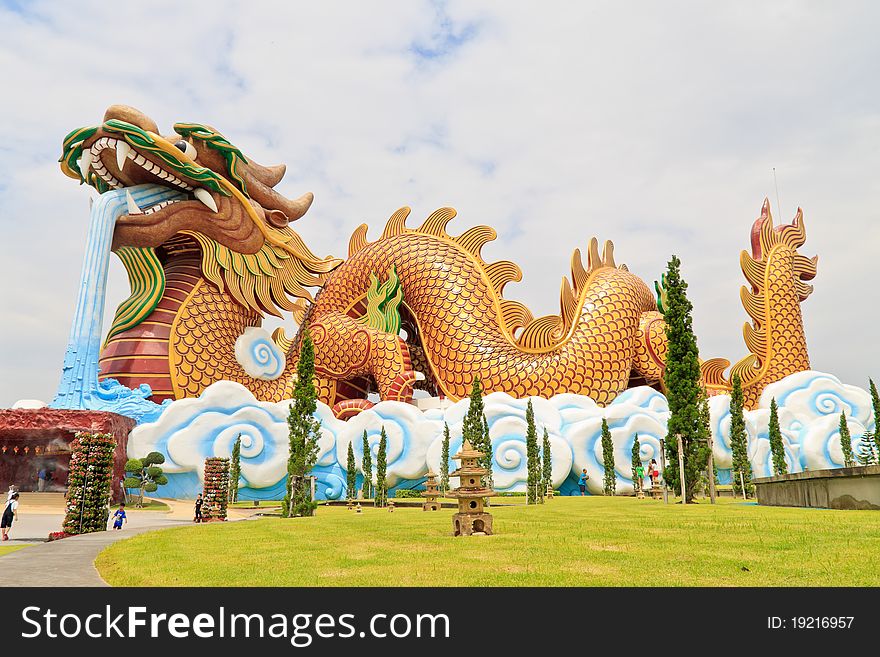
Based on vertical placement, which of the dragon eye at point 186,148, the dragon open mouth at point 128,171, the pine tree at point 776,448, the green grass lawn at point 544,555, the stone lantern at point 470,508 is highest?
the dragon eye at point 186,148

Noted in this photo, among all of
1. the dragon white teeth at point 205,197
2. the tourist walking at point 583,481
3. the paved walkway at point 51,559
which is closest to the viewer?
the paved walkway at point 51,559

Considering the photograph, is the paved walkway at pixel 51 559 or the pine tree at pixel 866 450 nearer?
the paved walkway at pixel 51 559

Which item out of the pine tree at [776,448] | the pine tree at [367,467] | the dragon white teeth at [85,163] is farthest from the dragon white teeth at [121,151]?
the pine tree at [776,448]

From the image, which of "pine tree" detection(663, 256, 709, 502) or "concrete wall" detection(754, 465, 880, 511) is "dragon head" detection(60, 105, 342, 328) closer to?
"pine tree" detection(663, 256, 709, 502)

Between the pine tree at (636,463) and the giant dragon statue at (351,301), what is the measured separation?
3262 millimetres

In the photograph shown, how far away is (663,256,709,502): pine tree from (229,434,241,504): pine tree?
14.4m

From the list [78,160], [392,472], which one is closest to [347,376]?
[392,472]

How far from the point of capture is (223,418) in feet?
76.9

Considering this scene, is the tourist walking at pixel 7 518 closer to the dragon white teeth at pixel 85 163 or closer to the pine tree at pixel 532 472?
the pine tree at pixel 532 472

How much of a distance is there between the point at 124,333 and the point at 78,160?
6741mm

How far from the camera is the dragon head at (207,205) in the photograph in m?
23.8
